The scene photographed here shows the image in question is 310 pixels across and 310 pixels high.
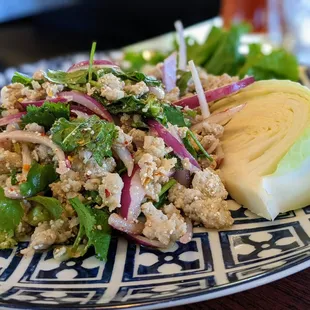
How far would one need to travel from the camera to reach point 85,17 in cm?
798

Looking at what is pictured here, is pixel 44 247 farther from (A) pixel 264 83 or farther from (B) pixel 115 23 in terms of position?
(B) pixel 115 23

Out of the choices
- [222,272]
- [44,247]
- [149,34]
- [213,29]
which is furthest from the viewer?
Result: [149,34]

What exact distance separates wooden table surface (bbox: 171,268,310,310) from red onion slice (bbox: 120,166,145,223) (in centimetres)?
34

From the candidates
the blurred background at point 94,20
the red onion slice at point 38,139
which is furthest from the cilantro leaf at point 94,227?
the blurred background at point 94,20

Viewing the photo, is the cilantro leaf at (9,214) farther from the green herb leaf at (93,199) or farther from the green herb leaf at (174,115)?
the green herb leaf at (174,115)

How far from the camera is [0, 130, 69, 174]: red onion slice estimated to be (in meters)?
1.74

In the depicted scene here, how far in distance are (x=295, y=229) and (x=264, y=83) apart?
2.64ft

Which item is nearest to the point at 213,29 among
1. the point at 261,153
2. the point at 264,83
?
the point at 264,83

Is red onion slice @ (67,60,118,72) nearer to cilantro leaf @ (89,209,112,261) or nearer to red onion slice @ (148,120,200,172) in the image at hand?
red onion slice @ (148,120,200,172)

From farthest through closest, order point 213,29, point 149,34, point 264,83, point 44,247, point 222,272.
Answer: point 149,34
point 213,29
point 264,83
point 44,247
point 222,272

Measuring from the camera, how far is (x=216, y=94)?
220cm

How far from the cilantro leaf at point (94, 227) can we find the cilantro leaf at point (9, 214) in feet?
0.66

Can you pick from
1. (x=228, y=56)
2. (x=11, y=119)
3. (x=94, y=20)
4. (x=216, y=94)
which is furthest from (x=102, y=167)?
(x=94, y=20)

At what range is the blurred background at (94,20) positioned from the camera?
7.11 m
